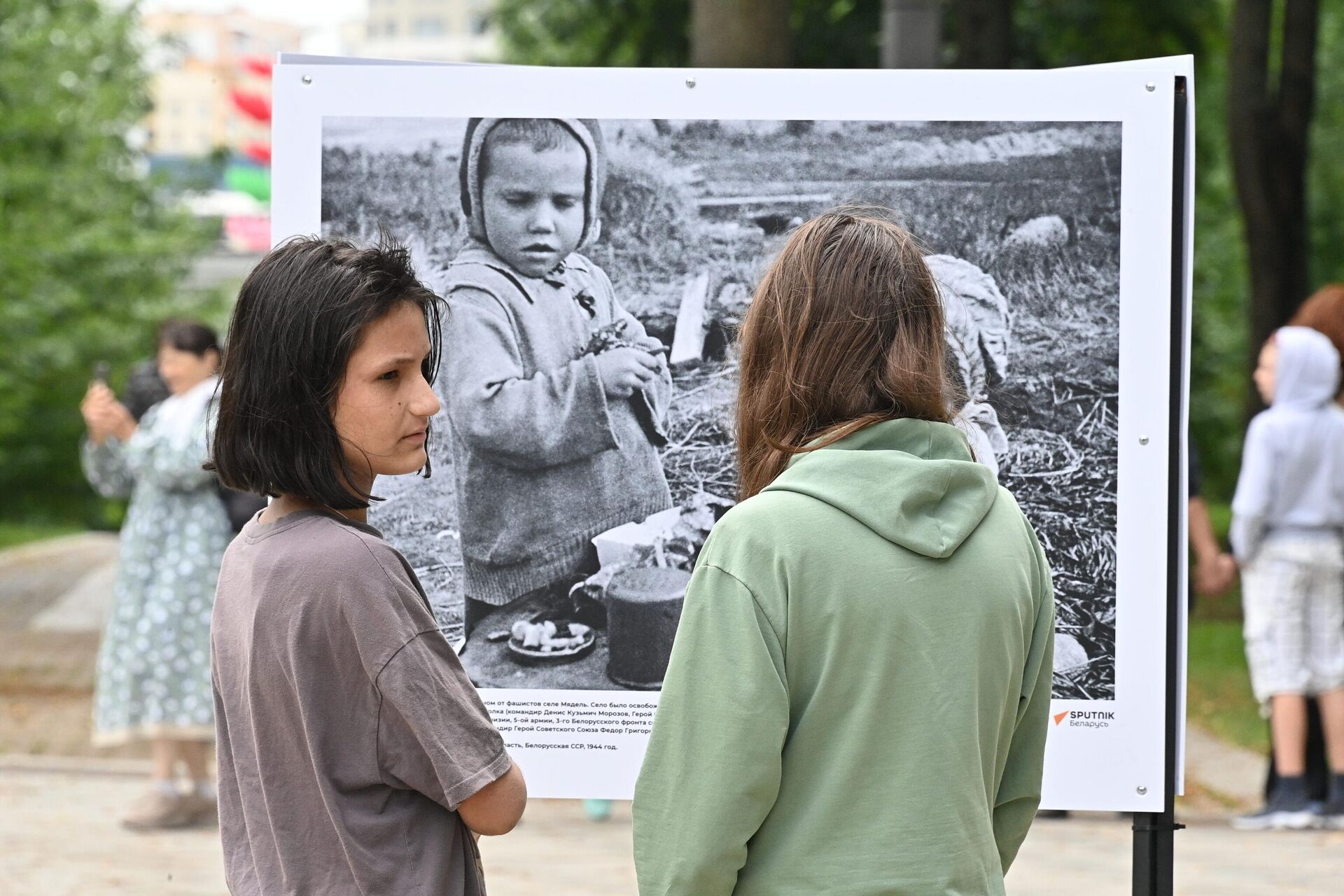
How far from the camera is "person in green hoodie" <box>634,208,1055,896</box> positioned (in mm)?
1724

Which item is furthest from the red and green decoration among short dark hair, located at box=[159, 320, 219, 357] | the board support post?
the board support post

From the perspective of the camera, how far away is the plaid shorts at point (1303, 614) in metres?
5.74

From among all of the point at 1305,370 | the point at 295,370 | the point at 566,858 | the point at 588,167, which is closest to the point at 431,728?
the point at 295,370

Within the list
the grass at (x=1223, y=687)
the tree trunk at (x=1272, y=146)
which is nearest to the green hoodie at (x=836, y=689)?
the grass at (x=1223, y=687)

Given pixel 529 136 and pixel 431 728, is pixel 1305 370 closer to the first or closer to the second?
pixel 529 136

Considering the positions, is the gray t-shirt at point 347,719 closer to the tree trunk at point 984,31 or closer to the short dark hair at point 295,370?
the short dark hair at point 295,370

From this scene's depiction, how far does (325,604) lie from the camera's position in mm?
1793

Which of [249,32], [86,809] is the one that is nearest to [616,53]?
[86,809]

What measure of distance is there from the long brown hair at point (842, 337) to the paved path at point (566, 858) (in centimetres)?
365

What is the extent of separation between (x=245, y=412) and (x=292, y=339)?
0.11 m

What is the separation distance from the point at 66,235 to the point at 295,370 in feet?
66.5

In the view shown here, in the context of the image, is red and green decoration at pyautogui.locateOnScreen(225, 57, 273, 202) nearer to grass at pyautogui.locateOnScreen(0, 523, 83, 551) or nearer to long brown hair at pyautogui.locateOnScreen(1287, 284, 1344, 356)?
grass at pyautogui.locateOnScreen(0, 523, 83, 551)

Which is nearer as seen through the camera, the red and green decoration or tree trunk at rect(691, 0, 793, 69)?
tree trunk at rect(691, 0, 793, 69)

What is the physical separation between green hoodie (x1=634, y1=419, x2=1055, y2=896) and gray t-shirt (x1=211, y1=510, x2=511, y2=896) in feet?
0.83
